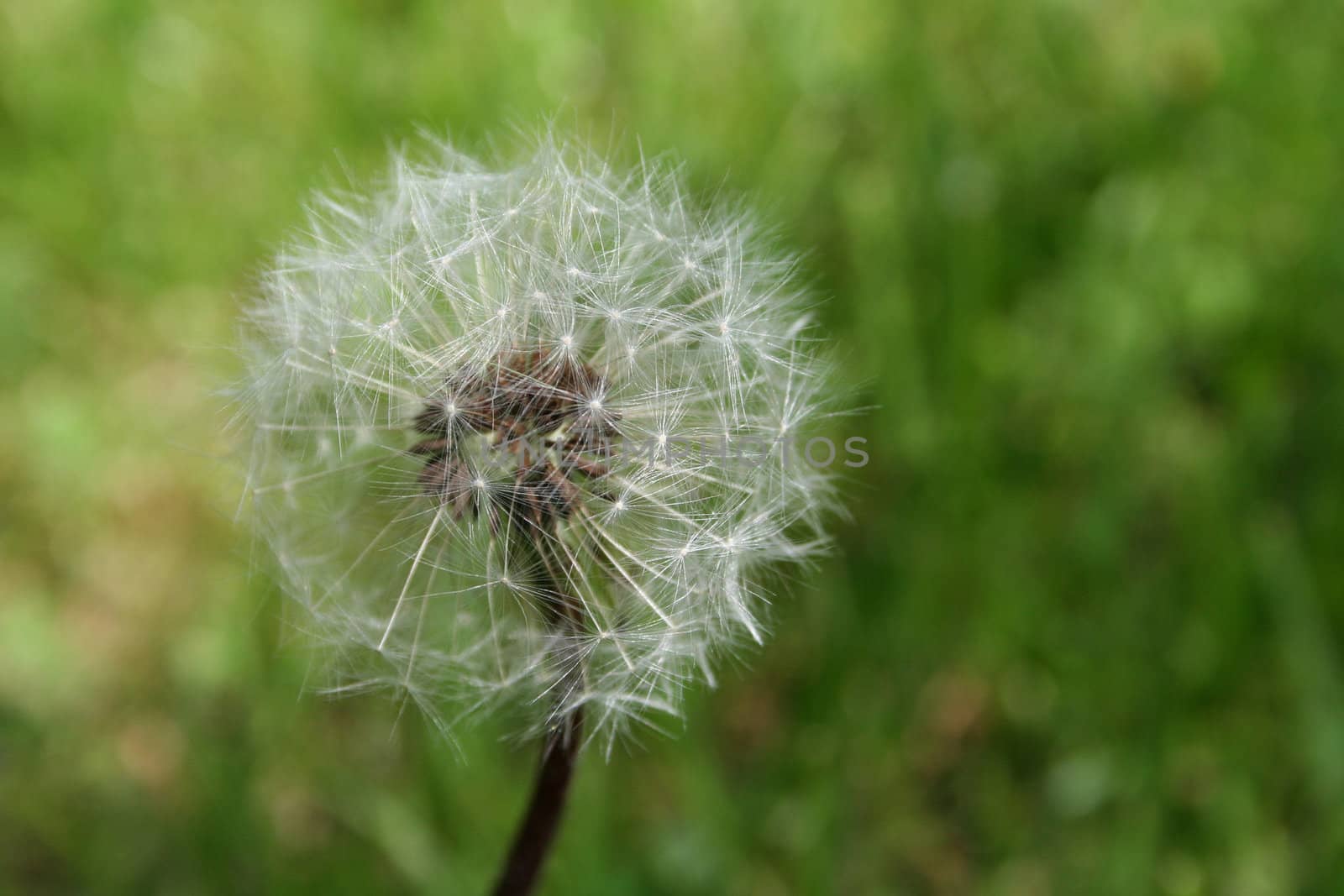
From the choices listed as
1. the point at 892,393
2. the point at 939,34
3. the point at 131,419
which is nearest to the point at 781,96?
the point at 939,34

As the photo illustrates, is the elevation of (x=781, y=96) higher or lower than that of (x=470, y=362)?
lower

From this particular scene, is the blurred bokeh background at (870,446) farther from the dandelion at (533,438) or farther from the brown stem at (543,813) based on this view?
the brown stem at (543,813)

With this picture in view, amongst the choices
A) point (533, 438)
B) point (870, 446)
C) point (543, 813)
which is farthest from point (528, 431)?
point (870, 446)

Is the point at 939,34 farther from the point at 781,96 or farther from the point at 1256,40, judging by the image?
the point at 1256,40

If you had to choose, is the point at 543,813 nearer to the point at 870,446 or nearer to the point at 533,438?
the point at 533,438

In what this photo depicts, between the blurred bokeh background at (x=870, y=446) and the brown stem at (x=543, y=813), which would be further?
the blurred bokeh background at (x=870, y=446)

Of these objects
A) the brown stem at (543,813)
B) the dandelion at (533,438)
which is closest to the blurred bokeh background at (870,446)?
the dandelion at (533,438)

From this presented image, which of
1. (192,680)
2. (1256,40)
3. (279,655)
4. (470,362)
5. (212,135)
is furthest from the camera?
(212,135)
